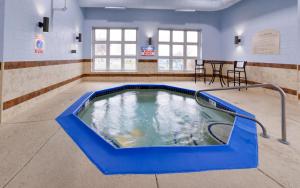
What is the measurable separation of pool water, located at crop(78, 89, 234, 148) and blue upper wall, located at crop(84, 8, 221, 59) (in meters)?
5.20

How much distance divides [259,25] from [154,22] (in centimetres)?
477

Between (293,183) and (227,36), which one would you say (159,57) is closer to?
(227,36)

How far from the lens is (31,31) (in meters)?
4.77

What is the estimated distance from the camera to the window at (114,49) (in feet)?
36.2

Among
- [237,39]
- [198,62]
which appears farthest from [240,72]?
[198,62]

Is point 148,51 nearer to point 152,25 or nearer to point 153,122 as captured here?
point 152,25

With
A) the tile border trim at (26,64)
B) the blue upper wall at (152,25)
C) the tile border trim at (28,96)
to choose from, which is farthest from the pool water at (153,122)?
the blue upper wall at (152,25)

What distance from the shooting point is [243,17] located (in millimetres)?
8883

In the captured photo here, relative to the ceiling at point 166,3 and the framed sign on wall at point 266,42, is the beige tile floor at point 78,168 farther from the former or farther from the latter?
the ceiling at point 166,3

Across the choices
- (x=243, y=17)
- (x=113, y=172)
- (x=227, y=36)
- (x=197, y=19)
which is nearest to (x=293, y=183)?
(x=113, y=172)

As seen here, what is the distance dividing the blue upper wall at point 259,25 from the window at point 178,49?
141 centimetres

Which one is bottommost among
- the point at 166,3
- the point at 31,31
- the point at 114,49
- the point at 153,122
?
the point at 153,122

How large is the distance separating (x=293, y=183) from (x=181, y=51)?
9907 millimetres

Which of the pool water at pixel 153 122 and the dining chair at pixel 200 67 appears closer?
the pool water at pixel 153 122
